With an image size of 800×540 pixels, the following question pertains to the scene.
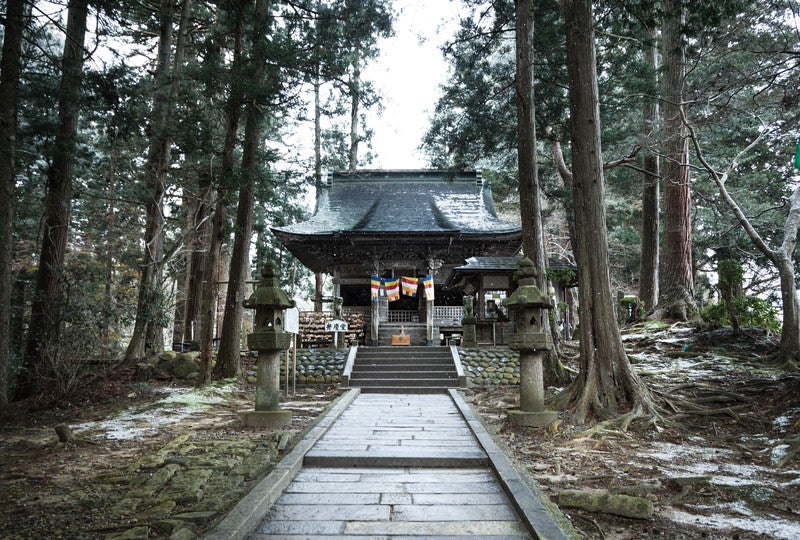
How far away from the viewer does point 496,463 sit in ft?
14.2

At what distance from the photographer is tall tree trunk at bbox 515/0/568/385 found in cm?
1059

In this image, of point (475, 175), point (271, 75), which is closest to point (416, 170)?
point (475, 175)

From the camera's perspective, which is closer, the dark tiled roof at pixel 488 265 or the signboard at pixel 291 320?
the signboard at pixel 291 320

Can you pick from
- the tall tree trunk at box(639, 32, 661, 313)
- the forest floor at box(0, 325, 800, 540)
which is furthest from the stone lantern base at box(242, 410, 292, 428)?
the tall tree trunk at box(639, 32, 661, 313)

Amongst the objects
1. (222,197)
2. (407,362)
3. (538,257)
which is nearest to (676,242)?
(538,257)

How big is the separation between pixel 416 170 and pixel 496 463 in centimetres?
1831

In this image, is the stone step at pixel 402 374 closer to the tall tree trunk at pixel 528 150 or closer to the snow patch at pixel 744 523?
the tall tree trunk at pixel 528 150

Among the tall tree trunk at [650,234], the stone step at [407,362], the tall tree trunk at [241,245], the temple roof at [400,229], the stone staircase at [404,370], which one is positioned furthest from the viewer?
the temple roof at [400,229]

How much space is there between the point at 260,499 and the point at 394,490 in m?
1.08

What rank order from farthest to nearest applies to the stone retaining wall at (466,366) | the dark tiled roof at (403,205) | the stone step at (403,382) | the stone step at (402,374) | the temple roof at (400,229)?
the dark tiled roof at (403,205), the temple roof at (400,229), the stone retaining wall at (466,366), the stone step at (402,374), the stone step at (403,382)

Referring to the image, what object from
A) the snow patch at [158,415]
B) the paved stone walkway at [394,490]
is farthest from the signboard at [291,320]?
the paved stone walkway at [394,490]

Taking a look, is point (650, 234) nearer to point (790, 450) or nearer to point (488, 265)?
point (488, 265)

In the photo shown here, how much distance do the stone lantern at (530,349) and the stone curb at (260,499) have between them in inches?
114

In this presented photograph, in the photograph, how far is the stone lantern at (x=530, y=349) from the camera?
21.1 feet
